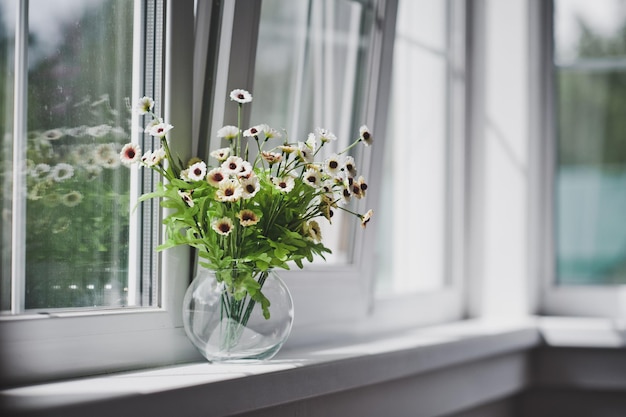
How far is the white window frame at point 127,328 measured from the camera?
140 cm

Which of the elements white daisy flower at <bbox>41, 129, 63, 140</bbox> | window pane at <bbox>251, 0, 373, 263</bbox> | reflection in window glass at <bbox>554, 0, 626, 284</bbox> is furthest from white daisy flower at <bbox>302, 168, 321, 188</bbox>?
reflection in window glass at <bbox>554, 0, 626, 284</bbox>

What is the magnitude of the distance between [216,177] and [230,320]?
0.88 feet

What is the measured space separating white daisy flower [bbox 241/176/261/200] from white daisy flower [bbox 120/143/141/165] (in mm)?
189

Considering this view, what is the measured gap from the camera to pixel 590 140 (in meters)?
2.95

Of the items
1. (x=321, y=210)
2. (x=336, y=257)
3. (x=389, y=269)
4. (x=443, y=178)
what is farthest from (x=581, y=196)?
(x=321, y=210)

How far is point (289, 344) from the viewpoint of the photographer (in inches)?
80.6

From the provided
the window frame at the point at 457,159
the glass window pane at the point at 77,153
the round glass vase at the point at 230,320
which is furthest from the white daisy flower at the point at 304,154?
the window frame at the point at 457,159

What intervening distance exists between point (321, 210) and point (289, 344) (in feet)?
1.62

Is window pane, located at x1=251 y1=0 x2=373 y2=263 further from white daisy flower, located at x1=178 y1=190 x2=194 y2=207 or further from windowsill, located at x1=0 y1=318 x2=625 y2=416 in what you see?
white daisy flower, located at x1=178 y1=190 x2=194 y2=207

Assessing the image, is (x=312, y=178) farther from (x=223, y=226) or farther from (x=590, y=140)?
(x=590, y=140)

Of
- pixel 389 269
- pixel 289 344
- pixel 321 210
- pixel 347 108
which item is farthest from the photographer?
pixel 389 269

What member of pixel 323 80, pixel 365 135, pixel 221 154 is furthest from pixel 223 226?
pixel 323 80

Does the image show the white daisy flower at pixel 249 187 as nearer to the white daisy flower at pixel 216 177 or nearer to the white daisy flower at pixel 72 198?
the white daisy flower at pixel 216 177

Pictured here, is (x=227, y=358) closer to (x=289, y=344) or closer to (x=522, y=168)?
(x=289, y=344)
